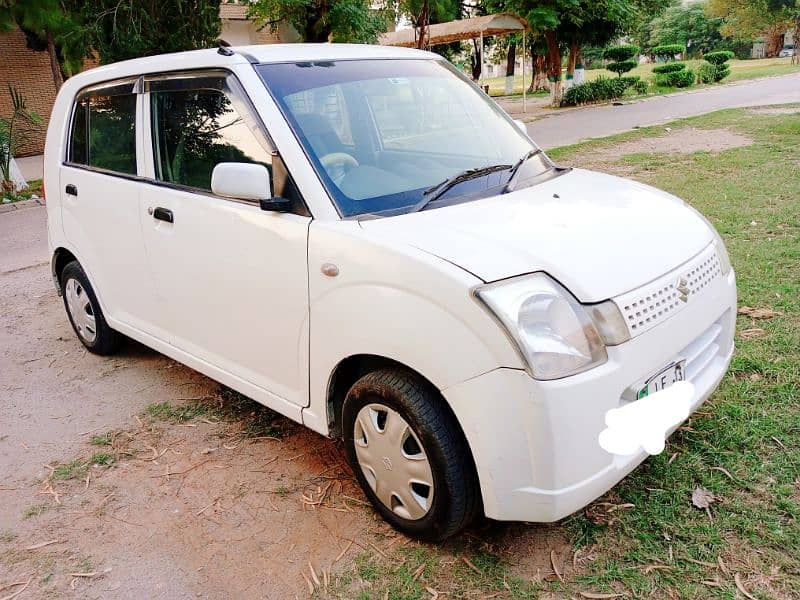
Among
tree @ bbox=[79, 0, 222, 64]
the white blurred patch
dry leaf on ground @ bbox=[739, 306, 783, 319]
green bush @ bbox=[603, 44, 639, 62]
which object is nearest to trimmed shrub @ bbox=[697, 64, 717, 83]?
green bush @ bbox=[603, 44, 639, 62]

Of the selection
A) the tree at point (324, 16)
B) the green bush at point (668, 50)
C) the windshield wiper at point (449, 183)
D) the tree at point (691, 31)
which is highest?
the tree at point (691, 31)

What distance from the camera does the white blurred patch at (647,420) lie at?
220 cm

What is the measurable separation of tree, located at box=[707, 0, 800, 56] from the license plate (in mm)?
55495

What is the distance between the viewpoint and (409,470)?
97.3 inches

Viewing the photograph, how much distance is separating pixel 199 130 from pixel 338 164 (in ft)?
2.99

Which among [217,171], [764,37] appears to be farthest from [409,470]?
[764,37]

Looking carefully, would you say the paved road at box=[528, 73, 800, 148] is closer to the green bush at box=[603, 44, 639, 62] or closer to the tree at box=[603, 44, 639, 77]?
the tree at box=[603, 44, 639, 77]

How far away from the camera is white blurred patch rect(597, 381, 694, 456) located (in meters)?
2.20

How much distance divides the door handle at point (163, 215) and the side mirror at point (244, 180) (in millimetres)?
720

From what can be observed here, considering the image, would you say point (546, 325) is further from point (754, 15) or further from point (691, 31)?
point (691, 31)

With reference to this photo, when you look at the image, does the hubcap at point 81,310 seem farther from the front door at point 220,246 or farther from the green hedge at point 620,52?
the green hedge at point 620,52

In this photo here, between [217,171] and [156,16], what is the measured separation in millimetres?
14009

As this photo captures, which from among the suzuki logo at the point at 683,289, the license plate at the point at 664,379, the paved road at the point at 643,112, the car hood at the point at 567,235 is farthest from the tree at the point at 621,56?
the license plate at the point at 664,379

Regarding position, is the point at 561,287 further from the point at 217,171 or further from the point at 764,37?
the point at 764,37
